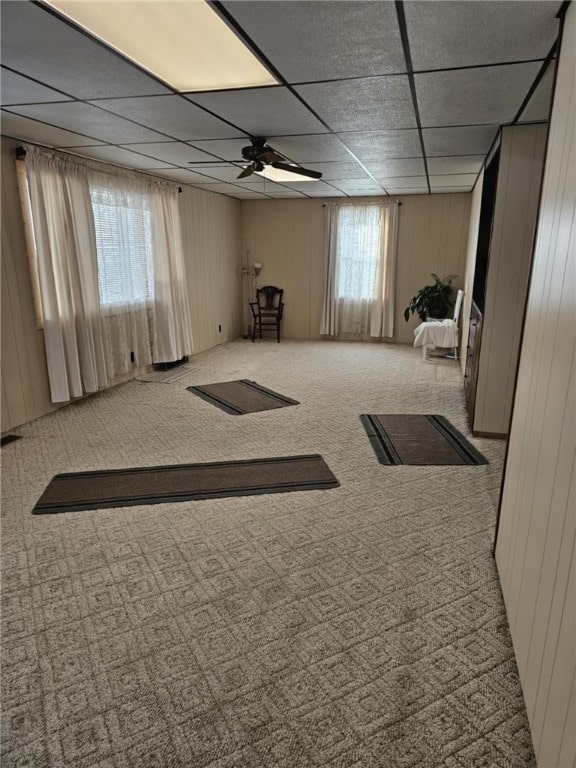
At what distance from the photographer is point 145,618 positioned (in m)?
1.97

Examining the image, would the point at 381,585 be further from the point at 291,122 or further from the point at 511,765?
the point at 291,122

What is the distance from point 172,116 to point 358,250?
4907 millimetres

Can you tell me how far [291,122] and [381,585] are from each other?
297 cm

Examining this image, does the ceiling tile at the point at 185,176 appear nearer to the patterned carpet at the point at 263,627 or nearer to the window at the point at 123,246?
the window at the point at 123,246

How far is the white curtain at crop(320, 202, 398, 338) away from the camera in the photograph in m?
7.46

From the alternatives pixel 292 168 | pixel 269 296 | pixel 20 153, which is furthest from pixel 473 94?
pixel 269 296

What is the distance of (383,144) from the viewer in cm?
392

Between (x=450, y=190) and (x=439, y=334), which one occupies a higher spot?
(x=450, y=190)

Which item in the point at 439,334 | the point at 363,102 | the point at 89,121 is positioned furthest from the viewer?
the point at 439,334

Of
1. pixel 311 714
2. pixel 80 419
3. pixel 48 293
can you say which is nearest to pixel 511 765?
pixel 311 714

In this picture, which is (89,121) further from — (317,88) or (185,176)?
(185,176)

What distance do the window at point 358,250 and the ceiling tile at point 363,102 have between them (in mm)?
4192

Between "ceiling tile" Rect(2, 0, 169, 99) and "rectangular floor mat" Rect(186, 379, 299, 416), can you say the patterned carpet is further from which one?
"ceiling tile" Rect(2, 0, 169, 99)

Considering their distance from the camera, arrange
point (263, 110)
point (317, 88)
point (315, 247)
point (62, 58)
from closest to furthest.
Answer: point (62, 58) < point (317, 88) < point (263, 110) < point (315, 247)
